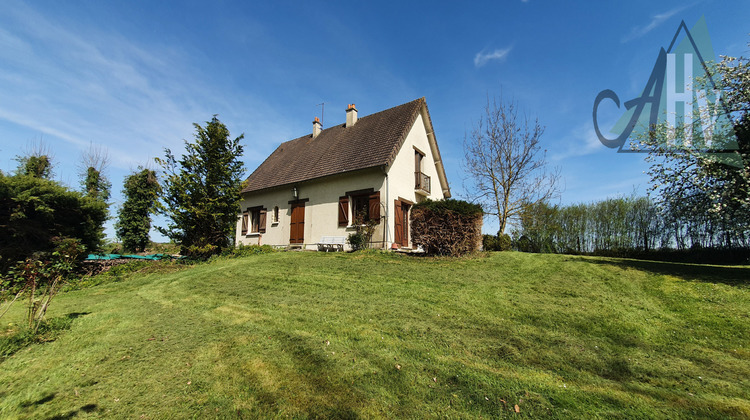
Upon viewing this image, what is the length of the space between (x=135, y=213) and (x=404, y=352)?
70.5 ft

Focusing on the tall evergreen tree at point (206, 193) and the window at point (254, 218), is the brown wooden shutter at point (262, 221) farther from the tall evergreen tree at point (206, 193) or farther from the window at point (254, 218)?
the tall evergreen tree at point (206, 193)

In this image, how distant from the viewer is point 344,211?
13.3 metres

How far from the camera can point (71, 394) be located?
3006mm

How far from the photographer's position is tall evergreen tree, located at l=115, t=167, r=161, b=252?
728 inches

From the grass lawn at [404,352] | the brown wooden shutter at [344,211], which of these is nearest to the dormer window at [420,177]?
the brown wooden shutter at [344,211]

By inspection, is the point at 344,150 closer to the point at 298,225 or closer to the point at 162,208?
the point at 298,225

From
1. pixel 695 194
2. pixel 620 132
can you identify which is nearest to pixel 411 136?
pixel 620 132

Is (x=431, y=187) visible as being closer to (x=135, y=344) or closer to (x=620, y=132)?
(x=620, y=132)

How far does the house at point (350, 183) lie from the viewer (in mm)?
12688

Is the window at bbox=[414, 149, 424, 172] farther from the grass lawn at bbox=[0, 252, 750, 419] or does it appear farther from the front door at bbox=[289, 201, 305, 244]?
the grass lawn at bbox=[0, 252, 750, 419]

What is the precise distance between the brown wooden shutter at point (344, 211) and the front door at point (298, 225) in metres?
2.37

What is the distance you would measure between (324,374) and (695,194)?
10.6m

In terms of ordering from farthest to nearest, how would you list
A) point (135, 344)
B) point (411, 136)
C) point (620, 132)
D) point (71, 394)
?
1. point (411, 136)
2. point (620, 132)
3. point (135, 344)
4. point (71, 394)

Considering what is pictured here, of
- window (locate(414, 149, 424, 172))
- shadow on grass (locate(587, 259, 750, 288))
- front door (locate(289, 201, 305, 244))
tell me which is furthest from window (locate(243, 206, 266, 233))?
shadow on grass (locate(587, 259, 750, 288))
